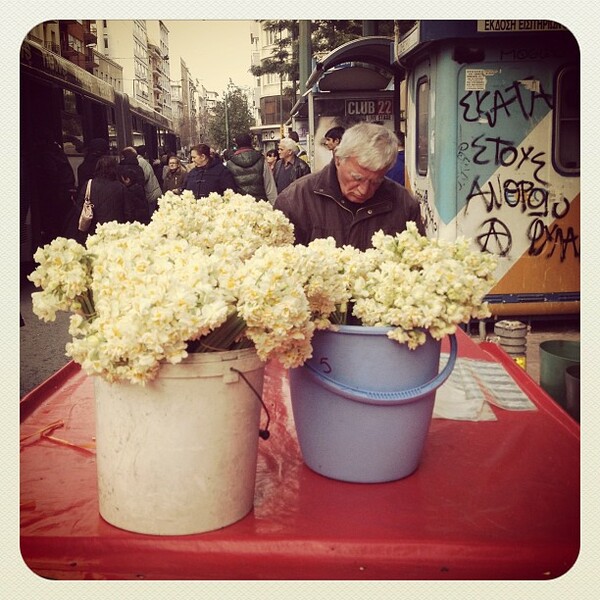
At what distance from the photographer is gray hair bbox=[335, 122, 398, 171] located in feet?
9.95

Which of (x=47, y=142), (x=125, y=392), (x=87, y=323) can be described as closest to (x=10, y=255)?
(x=87, y=323)

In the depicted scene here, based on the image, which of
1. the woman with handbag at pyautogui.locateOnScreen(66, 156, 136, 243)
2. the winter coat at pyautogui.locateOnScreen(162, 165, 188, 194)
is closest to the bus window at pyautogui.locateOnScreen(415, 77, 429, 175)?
the woman with handbag at pyautogui.locateOnScreen(66, 156, 136, 243)

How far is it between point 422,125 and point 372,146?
420 cm

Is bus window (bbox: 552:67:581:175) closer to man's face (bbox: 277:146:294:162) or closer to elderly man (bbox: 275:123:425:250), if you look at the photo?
elderly man (bbox: 275:123:425:250)

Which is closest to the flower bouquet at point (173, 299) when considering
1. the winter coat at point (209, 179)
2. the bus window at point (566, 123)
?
the bus window at point (566, 123)

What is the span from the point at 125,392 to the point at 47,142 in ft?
17.7

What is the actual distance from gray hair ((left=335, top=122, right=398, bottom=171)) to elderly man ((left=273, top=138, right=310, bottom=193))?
731cm

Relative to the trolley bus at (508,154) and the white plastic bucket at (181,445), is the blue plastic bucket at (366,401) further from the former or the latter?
the trolley bus at (508,154)

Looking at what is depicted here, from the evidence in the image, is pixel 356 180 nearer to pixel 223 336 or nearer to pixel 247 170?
pixel 223 336

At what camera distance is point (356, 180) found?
3.26 metres

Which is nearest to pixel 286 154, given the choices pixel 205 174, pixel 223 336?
pixel 205 174

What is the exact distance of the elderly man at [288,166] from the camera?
10.4 metres

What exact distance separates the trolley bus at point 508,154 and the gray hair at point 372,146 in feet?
10.9

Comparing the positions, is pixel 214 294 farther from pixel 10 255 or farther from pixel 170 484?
pixel 10 255
